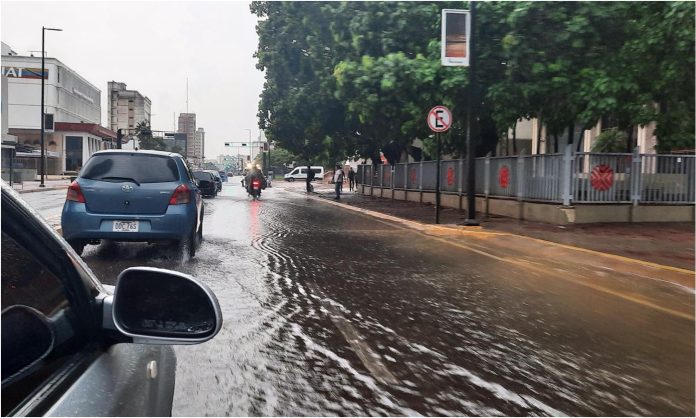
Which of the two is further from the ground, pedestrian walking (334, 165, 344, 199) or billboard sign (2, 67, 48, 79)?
billboard sign (2, 67, 48, 79)

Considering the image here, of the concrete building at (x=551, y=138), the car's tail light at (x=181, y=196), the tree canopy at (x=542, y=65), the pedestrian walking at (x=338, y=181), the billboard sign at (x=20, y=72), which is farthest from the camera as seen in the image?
the billboard sign at (x=20, y=72)

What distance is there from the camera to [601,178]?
50.5 ft

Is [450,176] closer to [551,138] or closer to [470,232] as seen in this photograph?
[470,232]

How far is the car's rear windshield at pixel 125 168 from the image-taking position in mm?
8883

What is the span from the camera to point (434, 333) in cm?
526

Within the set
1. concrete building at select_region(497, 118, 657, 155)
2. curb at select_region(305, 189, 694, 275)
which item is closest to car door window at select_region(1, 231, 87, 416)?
curb at select_region(305, 189, 694, 275)

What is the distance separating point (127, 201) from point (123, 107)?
162874 millimetres

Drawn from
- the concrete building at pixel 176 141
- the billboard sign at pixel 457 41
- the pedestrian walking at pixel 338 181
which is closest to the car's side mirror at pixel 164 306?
the billboard sign at pixel 457 41

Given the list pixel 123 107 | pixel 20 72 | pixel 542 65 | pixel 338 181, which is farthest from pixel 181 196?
pixel 123 107

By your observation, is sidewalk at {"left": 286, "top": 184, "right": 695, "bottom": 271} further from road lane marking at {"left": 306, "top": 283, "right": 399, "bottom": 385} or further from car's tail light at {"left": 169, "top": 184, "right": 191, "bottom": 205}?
car's tail light at {"left": 169, "top": 184, "right": 191, "bottom": 205}

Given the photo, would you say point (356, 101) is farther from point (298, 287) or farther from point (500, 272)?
point (298, 287)

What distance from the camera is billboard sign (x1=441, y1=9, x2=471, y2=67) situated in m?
14.5

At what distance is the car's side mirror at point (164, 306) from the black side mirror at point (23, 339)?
221 mm

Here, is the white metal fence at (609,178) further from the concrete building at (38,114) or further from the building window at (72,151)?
the building window at (72,151)
